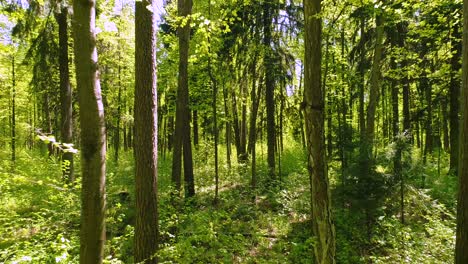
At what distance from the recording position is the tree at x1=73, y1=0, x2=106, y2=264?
256cm

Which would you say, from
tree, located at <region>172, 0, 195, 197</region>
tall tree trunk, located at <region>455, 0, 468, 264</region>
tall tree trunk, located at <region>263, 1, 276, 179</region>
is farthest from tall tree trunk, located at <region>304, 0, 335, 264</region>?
tall tree trunk, located at <region>263, 1, 276, 179</region>

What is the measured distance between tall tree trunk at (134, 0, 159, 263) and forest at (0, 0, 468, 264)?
24 millimetres

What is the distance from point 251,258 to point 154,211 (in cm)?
311

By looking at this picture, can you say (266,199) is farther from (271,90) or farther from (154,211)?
(154,211)

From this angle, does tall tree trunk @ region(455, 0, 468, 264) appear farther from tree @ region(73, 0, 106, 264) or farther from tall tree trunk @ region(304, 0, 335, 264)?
tree @ region(73, 0, 106, 264)

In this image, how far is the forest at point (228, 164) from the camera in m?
4.34

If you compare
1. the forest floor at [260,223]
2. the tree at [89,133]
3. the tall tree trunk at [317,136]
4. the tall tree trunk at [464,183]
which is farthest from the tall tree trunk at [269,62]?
the tree at [89,133]

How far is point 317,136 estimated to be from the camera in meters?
4.58

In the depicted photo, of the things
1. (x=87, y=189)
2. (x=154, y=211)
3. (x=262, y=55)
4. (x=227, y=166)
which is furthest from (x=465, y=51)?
(x=227, y=166)

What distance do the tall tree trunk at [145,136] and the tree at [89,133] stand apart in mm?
2769

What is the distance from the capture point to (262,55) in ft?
40.2

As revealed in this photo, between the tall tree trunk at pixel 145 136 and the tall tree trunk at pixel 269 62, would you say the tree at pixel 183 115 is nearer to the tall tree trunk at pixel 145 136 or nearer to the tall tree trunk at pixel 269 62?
the tall tree trunk at pixel 269 62

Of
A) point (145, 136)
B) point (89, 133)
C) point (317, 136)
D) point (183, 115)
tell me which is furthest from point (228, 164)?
point (89, 133)

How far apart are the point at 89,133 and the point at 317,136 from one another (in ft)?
10.2
